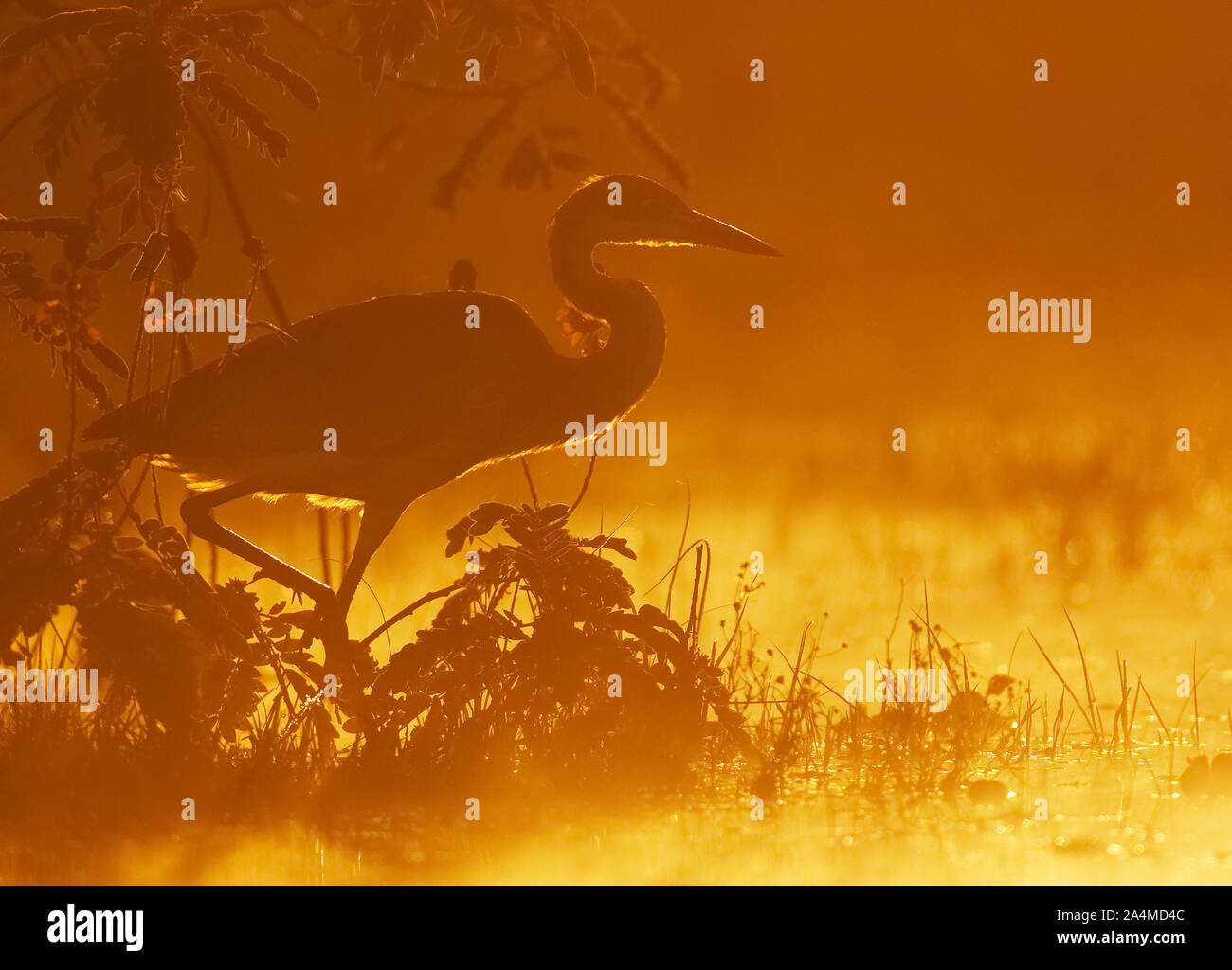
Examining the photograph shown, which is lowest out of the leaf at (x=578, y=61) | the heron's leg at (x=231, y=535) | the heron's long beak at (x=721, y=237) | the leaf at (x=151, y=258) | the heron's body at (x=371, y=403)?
the heron's leg at (x=231, y=535)

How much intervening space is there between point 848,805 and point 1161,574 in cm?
369

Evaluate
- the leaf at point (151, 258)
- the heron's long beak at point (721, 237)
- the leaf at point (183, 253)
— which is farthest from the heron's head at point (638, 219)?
the leaf at point (151, 258)

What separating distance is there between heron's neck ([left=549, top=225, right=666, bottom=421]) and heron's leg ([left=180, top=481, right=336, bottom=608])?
1367mm

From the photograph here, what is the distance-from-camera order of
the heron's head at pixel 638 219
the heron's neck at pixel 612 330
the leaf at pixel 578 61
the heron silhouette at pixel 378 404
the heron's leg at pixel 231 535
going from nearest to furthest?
the leaf at pixel 578 61 → the heron silhouette at pixel 378 404 → the heron's leg at pixel 231 535 → the heron's neck at pixel 612 330 → the heron's head at pixel 638 219

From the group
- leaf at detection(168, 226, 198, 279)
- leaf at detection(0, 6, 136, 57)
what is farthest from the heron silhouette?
leaf at detection(0, 6, 136, 57)

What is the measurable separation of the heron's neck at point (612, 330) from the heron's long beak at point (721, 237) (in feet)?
1.23

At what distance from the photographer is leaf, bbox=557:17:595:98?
628 cm

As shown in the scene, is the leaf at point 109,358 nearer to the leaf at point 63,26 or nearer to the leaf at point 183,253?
the leaf at point 183,253

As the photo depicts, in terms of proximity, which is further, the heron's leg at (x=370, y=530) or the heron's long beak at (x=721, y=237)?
the heron's long beak at (x=721, y=237)

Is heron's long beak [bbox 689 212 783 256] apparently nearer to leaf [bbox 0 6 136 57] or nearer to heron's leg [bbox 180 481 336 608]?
heron's leg [bbox 180 481 336 608]

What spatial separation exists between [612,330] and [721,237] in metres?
0.67

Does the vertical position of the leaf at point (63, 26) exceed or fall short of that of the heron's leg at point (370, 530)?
it exceeds it

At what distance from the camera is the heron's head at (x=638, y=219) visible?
727 cm

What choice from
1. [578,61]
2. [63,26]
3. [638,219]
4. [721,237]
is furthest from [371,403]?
[63,26]
